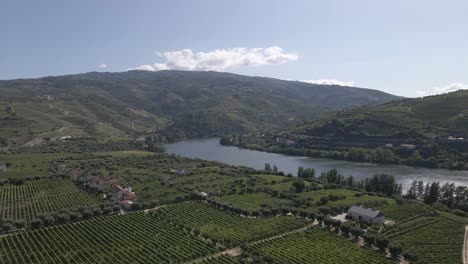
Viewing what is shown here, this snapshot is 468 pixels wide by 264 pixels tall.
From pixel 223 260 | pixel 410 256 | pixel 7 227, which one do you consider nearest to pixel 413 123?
pixel 410 256

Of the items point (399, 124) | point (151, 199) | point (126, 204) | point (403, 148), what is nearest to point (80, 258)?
point (126, 204)

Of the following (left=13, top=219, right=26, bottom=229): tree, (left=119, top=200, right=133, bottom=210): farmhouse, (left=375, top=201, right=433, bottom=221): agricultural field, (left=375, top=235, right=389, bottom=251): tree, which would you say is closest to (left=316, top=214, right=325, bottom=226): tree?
(left=375, top=235, right=389, bottom=251): tree

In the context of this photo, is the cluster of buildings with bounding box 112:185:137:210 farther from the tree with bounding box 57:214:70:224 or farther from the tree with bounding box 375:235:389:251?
the tree with bounding box 375:235:389:251

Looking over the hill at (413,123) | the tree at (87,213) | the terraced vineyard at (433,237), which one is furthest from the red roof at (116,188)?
the hill at (413,123)

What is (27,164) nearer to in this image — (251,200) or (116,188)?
(116,188)

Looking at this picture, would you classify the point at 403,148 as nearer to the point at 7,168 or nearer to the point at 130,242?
the point at 130,242

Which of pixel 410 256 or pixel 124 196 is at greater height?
pixel 410 256
